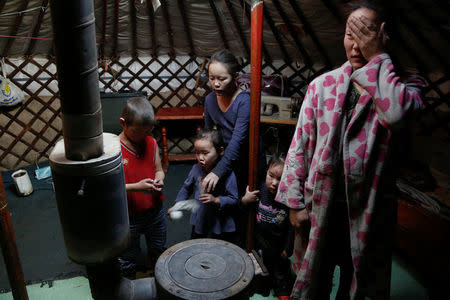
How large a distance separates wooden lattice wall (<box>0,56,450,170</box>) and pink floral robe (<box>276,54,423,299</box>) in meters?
2.71

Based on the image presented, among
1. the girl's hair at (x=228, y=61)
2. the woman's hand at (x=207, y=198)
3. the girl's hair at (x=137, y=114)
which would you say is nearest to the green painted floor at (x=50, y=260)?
the woman's hand at (x=207, y=198)

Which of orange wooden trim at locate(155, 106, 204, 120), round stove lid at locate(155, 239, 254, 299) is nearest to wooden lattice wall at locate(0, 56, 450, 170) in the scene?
orange wooden trim at locate(155, 106, 204, 120)

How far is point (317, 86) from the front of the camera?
3.11 feet

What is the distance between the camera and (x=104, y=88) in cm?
361

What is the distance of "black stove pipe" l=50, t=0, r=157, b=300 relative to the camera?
2.02 feet

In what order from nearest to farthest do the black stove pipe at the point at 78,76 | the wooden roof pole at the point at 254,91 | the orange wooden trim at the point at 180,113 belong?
the black stove pipe at the point at 78,76, the wooden roof pole at the point at 254,91, the orange wooden trim at the point at 180,113

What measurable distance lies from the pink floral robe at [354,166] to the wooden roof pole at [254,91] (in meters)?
0.17

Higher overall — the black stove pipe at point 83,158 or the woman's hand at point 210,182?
the black stove pipe at point 83,158

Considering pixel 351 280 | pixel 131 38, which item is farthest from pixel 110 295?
pixel 131 38

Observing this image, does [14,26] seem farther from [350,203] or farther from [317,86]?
[350,203]

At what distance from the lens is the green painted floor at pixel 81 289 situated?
164 cm

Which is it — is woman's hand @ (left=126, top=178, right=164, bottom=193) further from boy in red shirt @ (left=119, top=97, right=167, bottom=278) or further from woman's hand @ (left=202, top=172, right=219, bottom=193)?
woman's hand @ (left=202, top=172, right=219, bottom=193)

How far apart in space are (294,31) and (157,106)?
1.89m

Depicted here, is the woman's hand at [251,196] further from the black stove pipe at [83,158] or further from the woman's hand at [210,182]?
the black stove pipe at [83,158]
